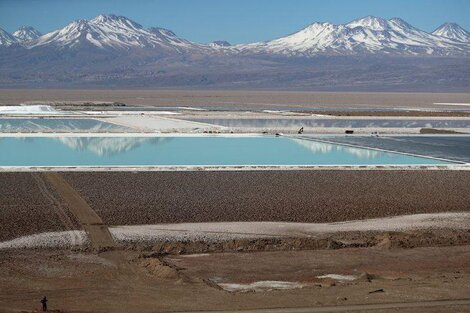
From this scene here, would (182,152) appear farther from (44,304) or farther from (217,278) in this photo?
(44,304)

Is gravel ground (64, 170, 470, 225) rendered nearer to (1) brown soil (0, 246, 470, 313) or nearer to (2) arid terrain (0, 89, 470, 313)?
(2) arid terrain (0, 89, 470, 313)

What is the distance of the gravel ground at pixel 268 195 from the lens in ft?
42.8

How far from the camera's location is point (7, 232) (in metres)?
11.4

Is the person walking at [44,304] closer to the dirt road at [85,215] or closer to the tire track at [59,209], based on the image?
the dirt road at [85,215]

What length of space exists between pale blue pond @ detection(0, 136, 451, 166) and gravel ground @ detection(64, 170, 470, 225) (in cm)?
202

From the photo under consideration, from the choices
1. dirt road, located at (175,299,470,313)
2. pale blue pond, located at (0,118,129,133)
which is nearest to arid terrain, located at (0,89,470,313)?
dirt road, located at (175,299,470,313)

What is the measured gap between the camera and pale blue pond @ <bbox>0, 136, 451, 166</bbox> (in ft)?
64.2

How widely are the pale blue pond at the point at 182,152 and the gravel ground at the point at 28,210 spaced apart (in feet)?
11.8

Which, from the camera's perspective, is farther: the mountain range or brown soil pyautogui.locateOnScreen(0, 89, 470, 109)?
the mountain range

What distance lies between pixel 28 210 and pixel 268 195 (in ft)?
12.2

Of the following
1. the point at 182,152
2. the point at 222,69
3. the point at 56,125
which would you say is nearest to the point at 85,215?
the point at 182,152

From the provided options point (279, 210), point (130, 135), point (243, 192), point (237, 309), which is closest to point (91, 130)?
point (130, 135)

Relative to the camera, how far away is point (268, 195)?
1484 centimetres

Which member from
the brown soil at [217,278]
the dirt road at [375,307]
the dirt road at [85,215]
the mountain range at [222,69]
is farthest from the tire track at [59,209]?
the mountain range at [222,69]
